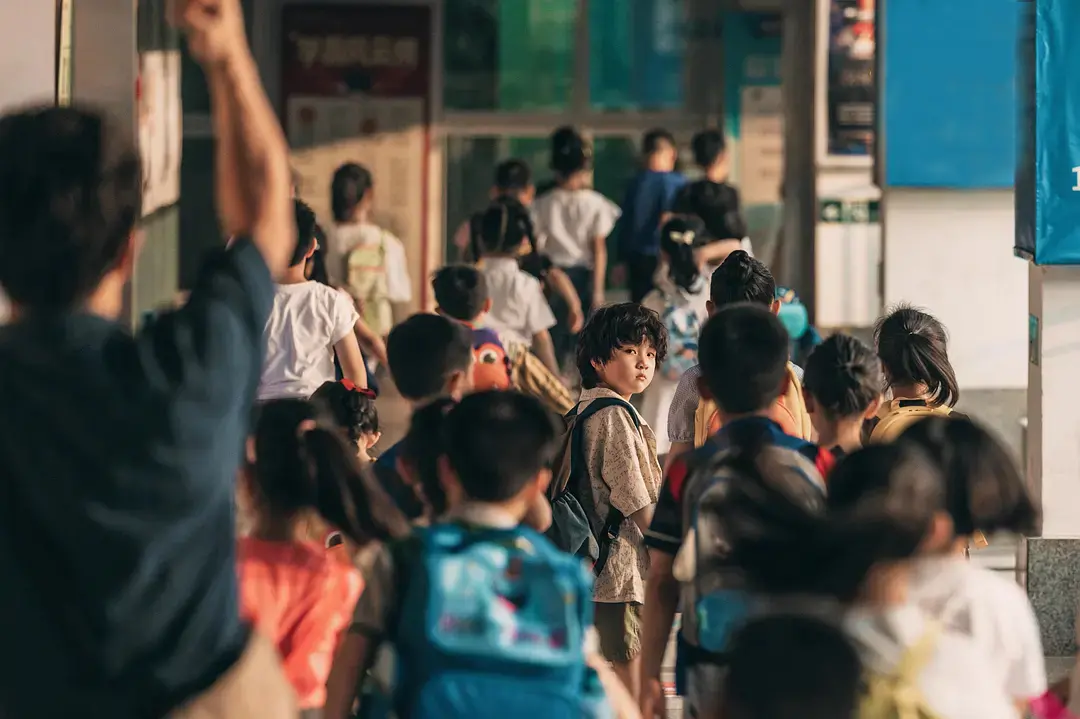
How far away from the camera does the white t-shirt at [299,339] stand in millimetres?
6781

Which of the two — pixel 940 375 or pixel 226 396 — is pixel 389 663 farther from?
pixel 940 375

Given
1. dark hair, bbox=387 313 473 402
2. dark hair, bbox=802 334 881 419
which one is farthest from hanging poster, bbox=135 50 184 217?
dark hair, bbox=802 334 881 419

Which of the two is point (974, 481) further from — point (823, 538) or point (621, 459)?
point (621, 459)

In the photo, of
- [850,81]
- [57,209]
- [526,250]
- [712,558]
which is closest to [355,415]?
[712,558]

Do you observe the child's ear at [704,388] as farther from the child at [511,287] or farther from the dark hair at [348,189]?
the dark hair at [348,189]

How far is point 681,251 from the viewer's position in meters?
8.22

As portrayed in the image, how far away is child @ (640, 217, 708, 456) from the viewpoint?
8.02 m

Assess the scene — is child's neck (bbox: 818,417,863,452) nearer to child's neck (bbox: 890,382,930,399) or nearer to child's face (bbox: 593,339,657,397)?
child's neck (bbox: 890,382,930,399)

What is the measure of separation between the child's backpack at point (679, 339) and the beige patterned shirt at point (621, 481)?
7.27 feet

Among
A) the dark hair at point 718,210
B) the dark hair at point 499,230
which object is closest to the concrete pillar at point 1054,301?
the dark hair at point 718,210

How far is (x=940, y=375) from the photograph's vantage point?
5.80 meters

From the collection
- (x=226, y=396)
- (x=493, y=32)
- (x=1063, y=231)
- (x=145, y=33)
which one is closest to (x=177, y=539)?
(x=226, y=396)

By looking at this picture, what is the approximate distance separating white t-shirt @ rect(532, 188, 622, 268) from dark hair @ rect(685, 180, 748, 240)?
8.34 feet

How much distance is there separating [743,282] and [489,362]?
37.9 inches
